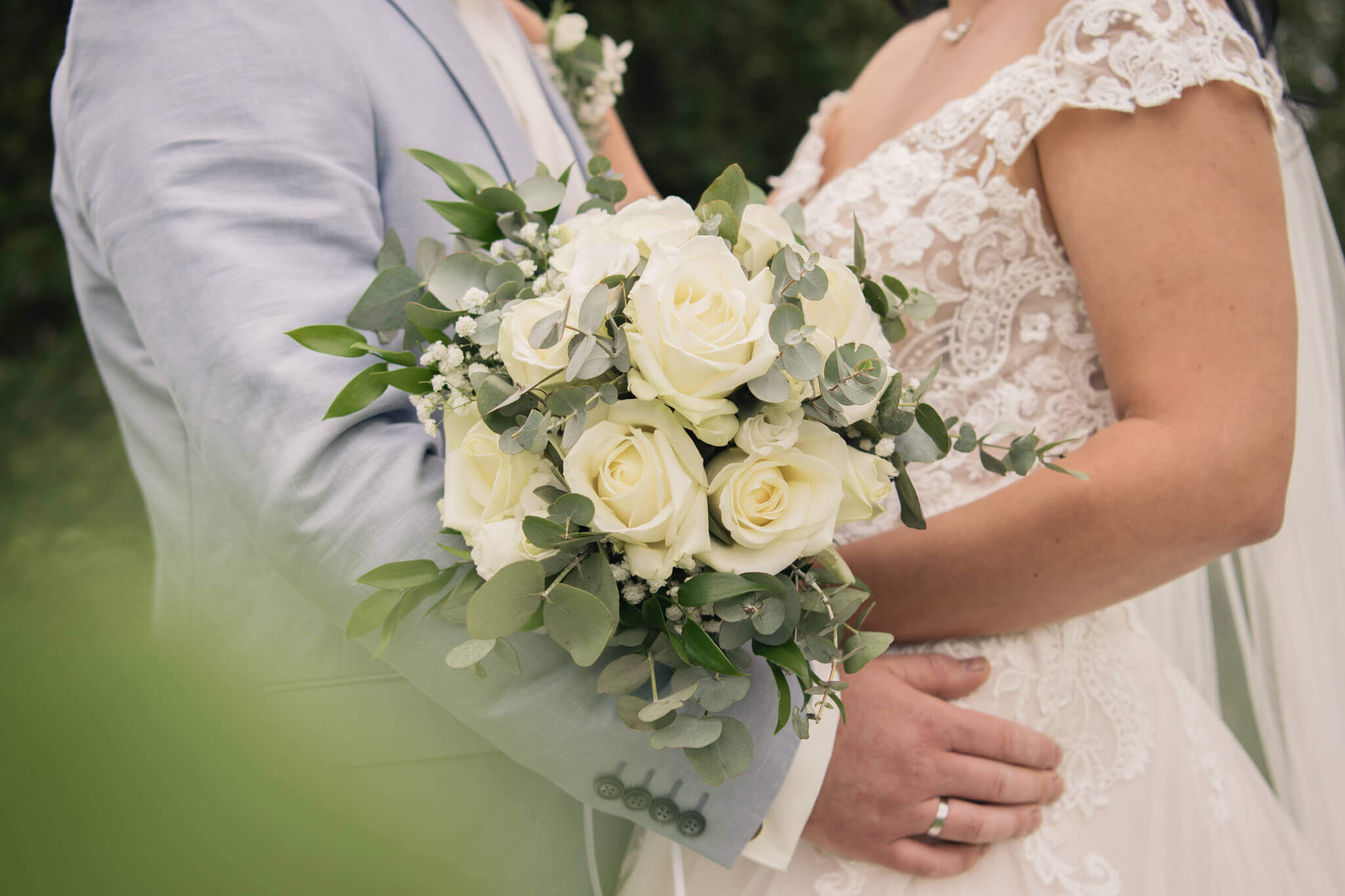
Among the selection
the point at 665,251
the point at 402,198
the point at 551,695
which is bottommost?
the point at 551,695

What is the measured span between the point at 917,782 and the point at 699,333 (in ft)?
2.20

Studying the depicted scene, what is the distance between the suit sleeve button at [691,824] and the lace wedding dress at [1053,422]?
22cm

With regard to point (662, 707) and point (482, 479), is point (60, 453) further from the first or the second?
point (662, 707)

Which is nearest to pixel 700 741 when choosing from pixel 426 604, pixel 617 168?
pixel 426 604

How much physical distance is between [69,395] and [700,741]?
14.8 ft

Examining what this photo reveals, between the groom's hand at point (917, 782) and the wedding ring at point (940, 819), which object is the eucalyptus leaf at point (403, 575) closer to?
the groom's hand at point (917, 782)

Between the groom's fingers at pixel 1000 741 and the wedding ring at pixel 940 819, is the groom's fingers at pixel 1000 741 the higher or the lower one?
the higher one

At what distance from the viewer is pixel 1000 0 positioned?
1.55 m

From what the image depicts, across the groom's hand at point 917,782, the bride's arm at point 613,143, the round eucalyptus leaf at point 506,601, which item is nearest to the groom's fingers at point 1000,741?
the groom's hand at point 917,782

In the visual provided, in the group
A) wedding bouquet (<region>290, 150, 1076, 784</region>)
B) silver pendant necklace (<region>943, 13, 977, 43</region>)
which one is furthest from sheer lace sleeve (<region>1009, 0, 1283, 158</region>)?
wedding bouquet (<region>290, 150, 1076, 784</region>)

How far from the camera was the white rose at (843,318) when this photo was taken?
0.81 metres

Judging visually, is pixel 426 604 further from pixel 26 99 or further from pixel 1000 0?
pixel 26 99

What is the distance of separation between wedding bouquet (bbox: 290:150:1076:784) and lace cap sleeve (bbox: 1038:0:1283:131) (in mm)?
609

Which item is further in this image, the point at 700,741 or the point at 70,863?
the point at 700,741
